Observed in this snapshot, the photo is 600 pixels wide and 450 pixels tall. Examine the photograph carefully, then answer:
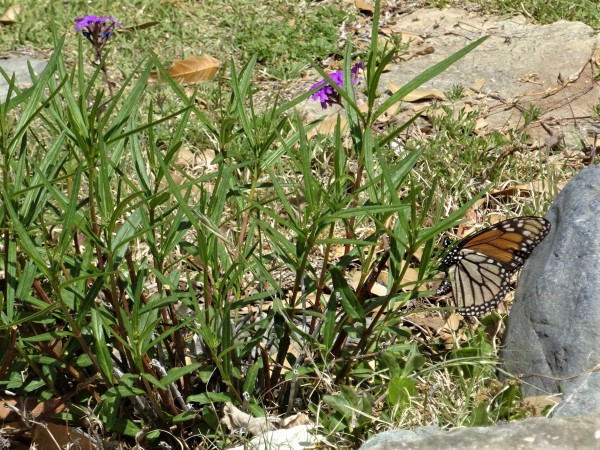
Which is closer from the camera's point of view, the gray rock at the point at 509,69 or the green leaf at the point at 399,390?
the green leaf at the point at 399,390

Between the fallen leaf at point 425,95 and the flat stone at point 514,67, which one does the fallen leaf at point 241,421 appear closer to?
the flat stone at point 514,67

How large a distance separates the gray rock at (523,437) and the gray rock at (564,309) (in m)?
0.45

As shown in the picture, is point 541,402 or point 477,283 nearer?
point 541,402

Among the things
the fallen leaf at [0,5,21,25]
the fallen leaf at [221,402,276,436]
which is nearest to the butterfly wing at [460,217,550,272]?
the fallen leaf at [221,402,276,436]

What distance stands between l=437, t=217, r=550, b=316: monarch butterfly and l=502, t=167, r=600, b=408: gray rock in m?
0.09

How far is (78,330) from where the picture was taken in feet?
7.42

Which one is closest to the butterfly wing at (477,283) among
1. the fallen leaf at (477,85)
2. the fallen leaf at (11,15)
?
the fallen leaf at (477,85)

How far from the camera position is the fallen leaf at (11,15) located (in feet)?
19.6

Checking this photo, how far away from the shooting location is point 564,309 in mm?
2686

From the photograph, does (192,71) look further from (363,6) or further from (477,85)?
(477,85)

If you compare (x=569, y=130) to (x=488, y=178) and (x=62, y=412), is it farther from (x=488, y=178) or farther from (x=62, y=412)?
(x=62, y=412)

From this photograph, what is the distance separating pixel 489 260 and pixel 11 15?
4.16m

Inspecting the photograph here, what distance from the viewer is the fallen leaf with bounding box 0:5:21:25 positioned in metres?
5.99

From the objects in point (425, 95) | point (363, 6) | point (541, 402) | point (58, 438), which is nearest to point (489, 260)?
point (541, 402)
